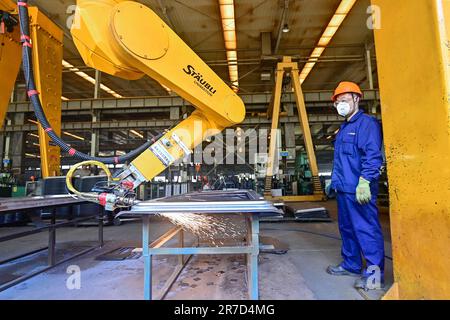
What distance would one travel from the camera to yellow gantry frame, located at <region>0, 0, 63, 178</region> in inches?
112

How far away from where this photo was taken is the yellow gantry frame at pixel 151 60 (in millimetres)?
1744

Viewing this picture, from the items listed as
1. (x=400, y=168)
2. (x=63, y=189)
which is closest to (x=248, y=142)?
(x=63, y=189)

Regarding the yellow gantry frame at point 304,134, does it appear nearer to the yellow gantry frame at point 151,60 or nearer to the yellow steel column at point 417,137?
the yellow gantry frame at point 151,60

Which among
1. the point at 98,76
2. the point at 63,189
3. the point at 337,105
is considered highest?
the point at 98,76

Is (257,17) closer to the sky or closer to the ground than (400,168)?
closer to the sky

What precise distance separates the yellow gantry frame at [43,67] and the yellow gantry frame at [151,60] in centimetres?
156

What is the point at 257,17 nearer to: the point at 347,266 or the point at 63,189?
the point at 63,189

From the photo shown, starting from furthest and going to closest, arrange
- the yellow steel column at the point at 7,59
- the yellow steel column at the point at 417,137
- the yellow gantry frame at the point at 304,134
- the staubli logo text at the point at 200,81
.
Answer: the yellow gantry frame at the point at 304,134
the yellow steel column at the point at 7,59
the staubli logo text at the point at 200,81
the yellow steel column at the point at 417,137

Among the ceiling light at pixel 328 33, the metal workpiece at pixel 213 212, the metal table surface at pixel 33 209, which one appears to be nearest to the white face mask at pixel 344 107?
the metal workpiece at pixel 213 212

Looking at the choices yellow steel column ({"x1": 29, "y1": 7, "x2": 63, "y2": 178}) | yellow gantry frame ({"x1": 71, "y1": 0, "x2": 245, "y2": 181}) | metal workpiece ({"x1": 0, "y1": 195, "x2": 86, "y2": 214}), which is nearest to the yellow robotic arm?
yellow gantry frame ({"x1": 71, "y1": 0, "x2": 245, "y2": 181})

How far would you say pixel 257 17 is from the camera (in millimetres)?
7051

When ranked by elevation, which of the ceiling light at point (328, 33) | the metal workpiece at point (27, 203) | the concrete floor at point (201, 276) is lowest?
the concrete floor at point (201, 276)
